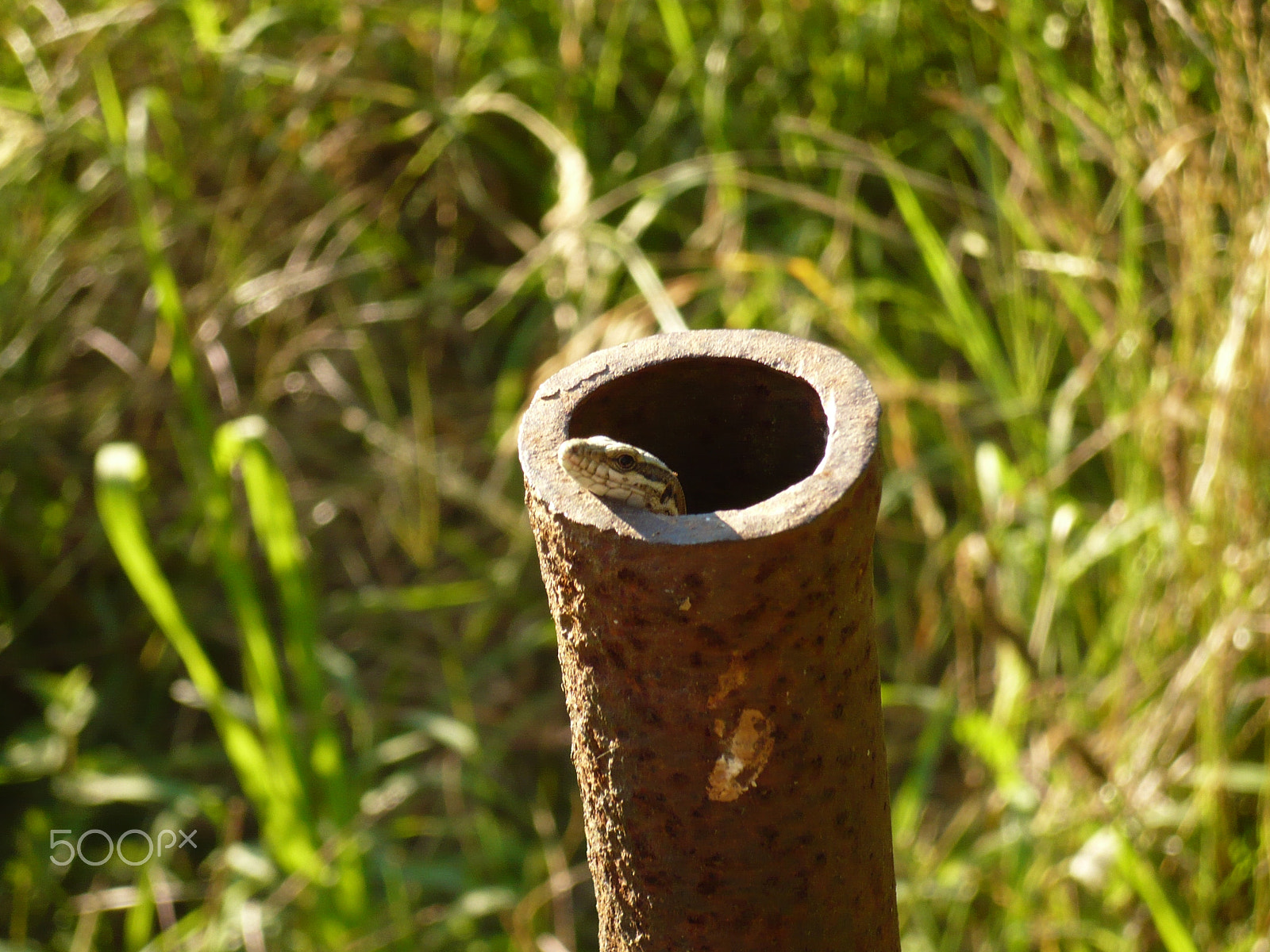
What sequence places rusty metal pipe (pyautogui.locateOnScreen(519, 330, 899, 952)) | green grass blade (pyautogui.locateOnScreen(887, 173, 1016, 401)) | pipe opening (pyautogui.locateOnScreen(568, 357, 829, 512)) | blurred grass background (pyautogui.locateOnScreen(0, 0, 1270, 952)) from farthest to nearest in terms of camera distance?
green grass blade (pyautogui.locateOnScreen(887, 173, 1016, 401)) → blurred grass background (pyautogui.locateOnScreen(0, 0, 1270, 952)) → pipe opening (pyautogui.locateOnScreen(568, 357, 829, 512)) → rusty metal pipe (pyautogui.locateOnScreen(519, 330, 899, 952))

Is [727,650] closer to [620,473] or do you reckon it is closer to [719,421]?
[620,473]

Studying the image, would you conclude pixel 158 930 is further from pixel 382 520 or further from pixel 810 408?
pixel 810 408

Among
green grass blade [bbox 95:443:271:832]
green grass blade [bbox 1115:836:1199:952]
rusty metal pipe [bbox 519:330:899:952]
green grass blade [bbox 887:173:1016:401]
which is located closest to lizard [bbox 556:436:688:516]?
rusty metal pipe [bbox 519:330:899:952]

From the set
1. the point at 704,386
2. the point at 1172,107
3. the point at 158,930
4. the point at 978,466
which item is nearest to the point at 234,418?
the point at 158,930

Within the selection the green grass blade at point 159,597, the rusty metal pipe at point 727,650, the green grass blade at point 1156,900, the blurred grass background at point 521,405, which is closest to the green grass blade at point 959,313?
the blurred grass background at point 521,405

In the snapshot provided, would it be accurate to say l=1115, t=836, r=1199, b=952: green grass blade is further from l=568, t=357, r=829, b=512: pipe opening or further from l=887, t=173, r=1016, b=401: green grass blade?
l=568, t=357, r=829, b=512: pipe opening

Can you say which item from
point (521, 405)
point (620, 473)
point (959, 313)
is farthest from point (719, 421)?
point (521, 405)
